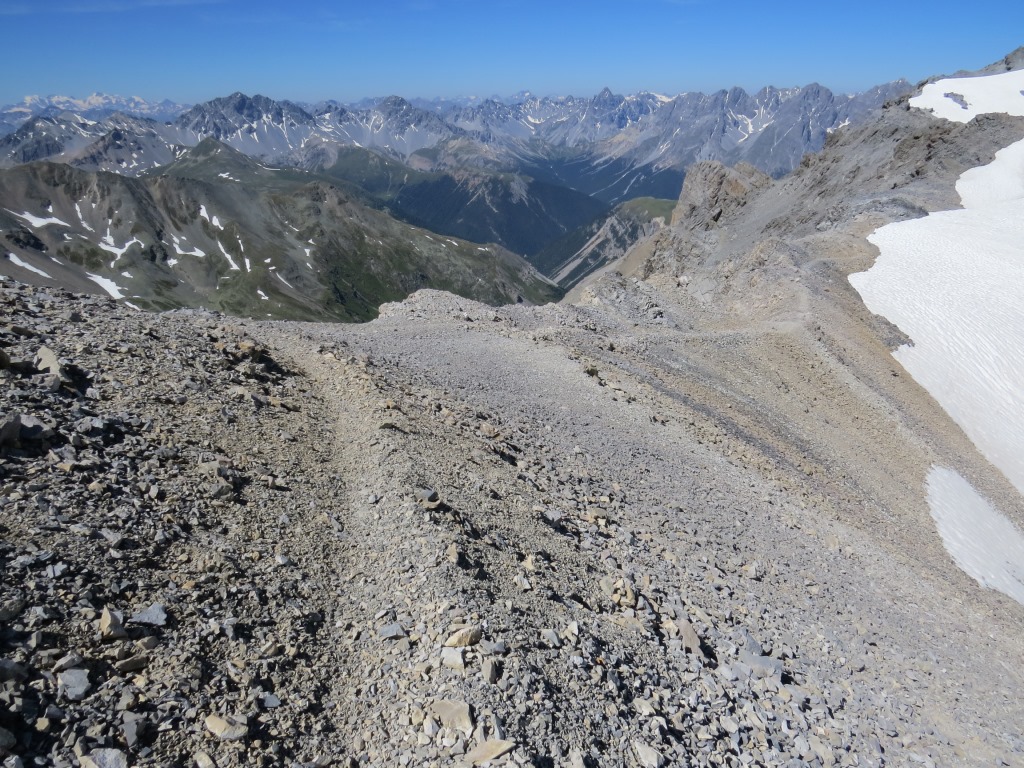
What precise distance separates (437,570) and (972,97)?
352ft

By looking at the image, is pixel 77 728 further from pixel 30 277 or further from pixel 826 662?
pixel 30 277

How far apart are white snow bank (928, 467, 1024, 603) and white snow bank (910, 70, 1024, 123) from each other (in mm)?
71257

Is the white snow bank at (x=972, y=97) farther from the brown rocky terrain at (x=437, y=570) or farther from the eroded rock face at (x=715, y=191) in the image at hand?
the brown rocky terrain at (x=437, y=570)

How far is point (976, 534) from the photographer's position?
Result: 27891mm

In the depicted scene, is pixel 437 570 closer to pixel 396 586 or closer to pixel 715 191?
pixel 396 586

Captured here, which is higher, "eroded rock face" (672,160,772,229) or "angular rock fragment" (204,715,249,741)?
"eroded rock face" (672,160,772,229)

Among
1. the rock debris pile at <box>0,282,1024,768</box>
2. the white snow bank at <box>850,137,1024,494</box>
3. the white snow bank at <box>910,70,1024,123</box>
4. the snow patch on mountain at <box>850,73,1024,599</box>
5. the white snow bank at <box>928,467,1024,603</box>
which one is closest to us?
the rock debris pile at <box>0,282,1024,768</box>

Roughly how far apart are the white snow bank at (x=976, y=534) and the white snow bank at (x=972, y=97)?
234 feet

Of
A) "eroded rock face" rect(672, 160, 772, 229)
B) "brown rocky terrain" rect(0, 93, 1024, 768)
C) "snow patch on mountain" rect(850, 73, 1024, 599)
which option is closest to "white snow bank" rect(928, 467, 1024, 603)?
"snow patch on mountain" rect(850, 73, 1024, 599)

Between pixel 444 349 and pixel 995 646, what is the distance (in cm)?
2105

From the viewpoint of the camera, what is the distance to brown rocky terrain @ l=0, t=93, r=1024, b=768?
335 inches

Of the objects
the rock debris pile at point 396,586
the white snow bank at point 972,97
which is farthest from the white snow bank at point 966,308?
the rock debris pile at point 396,586

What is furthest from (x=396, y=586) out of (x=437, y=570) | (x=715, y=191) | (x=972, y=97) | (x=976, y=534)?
(x=715, y=191)

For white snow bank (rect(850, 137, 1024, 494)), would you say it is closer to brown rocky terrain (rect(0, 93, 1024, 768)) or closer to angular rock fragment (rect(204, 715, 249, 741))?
brown rocky terrain (rect(0, 93, 1024, 768))
